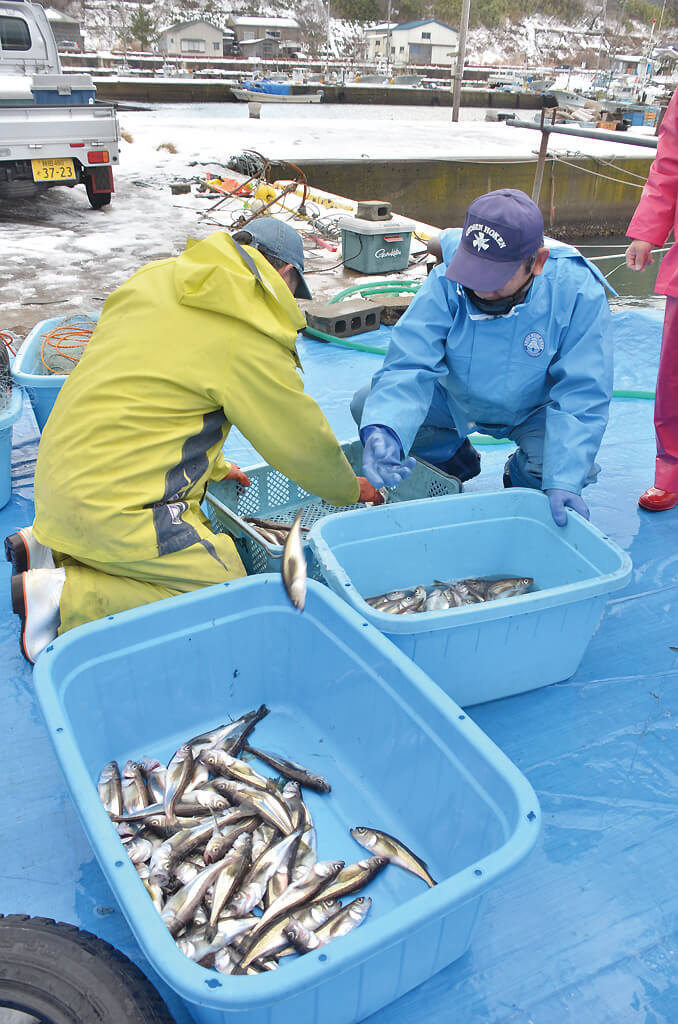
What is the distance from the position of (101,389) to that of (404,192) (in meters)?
15.9

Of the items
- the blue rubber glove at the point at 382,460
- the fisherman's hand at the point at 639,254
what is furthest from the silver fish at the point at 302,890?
the fisherman's hand at the point at 639,254

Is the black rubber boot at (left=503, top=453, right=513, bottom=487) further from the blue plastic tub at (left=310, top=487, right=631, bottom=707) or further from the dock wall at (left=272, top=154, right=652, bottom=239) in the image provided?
the dock wall at (left=272, top=154, right=652, bottom=239)

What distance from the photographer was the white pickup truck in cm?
738

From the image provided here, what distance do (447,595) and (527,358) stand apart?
0.91 metres

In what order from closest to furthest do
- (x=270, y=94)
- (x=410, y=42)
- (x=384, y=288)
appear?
(x=384, y=288) < (x=270, y=94) < (x=410, y=42)

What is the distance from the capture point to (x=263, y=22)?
6681 centimetres

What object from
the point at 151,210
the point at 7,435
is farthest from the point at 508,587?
the point at 151,210

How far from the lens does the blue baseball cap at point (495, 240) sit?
2.23 meters

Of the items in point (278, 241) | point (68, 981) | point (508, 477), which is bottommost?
point (68, 981)

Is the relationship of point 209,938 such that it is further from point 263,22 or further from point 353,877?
point 263,22

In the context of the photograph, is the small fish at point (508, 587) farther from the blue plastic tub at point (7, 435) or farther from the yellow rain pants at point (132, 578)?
the blue plastic tub at point (7, 435)

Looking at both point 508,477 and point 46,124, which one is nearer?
point 508,477

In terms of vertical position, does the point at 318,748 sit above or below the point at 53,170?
below

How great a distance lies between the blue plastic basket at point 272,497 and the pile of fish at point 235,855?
2.57ft
